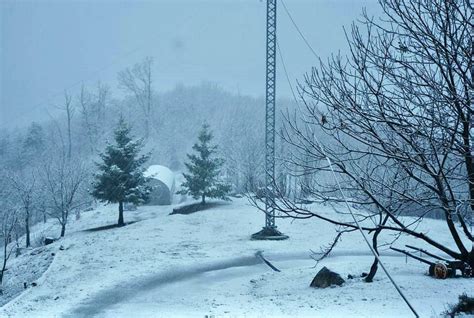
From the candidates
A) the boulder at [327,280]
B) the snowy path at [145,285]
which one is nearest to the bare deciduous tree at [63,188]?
the snowy path at [145,285]

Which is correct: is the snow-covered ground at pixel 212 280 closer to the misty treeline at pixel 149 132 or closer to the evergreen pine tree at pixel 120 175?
the evergreen pine tree at pixel 120 175

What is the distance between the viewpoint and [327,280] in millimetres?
11148

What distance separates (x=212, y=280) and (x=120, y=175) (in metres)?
14.5

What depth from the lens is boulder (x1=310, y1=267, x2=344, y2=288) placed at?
11.1m

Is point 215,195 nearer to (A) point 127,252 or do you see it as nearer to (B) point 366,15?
(A) point 127,252

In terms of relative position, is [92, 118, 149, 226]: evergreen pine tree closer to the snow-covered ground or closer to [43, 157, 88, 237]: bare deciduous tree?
[43, 157, 88, 237]: bare deciduous tree

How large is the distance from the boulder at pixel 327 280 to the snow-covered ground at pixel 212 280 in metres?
0.30

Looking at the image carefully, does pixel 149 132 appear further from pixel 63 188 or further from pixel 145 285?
pixel 145 285

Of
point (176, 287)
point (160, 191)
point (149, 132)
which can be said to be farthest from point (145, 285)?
point (149, 132)

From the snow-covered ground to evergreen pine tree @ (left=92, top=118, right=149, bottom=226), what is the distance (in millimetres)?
3527

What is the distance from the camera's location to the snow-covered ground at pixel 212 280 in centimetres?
931

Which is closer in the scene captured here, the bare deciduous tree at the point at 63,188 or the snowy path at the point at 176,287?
the snowy path at the point at 176,287

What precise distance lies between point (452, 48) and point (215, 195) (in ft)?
87.5

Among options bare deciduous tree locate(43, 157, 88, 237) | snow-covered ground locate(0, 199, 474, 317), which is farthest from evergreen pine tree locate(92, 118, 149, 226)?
snow-covered ground locate(0, 199, 474, 317)
